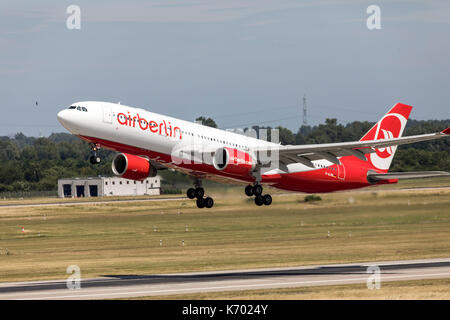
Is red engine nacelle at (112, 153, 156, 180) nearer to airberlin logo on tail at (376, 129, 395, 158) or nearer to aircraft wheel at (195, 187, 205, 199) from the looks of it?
aircraft wheel at (195, 187, 205, 199)

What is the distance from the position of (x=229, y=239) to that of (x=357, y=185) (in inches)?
954

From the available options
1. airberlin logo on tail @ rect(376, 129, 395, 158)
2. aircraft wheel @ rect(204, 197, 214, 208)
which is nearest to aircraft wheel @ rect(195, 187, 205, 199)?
aircraft wheel @ rect(204, 197, 214, 208)

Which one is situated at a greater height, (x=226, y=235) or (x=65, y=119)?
(x=65, y=119)

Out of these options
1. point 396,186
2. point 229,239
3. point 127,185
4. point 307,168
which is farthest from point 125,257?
point 127,185

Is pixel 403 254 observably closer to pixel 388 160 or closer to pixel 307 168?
pixel 388 160

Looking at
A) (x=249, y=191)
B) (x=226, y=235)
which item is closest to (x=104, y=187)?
(x=226, y=235)

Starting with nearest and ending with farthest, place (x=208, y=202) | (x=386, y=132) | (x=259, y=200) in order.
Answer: (x=259, y=200)
(x=208, y=202)
(x=386, y=132)

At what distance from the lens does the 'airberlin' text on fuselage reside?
5431cm

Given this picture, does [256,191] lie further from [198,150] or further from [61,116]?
[61,116]

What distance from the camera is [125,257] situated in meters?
79.2

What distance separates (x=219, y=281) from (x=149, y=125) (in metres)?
12.9

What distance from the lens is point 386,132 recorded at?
73.3 meters

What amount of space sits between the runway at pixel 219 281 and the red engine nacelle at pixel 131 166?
26.0ft

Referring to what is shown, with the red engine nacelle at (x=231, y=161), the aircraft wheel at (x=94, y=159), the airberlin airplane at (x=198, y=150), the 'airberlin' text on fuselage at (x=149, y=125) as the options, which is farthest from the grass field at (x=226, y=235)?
the aircraft wheel at (x=94, y=159)
